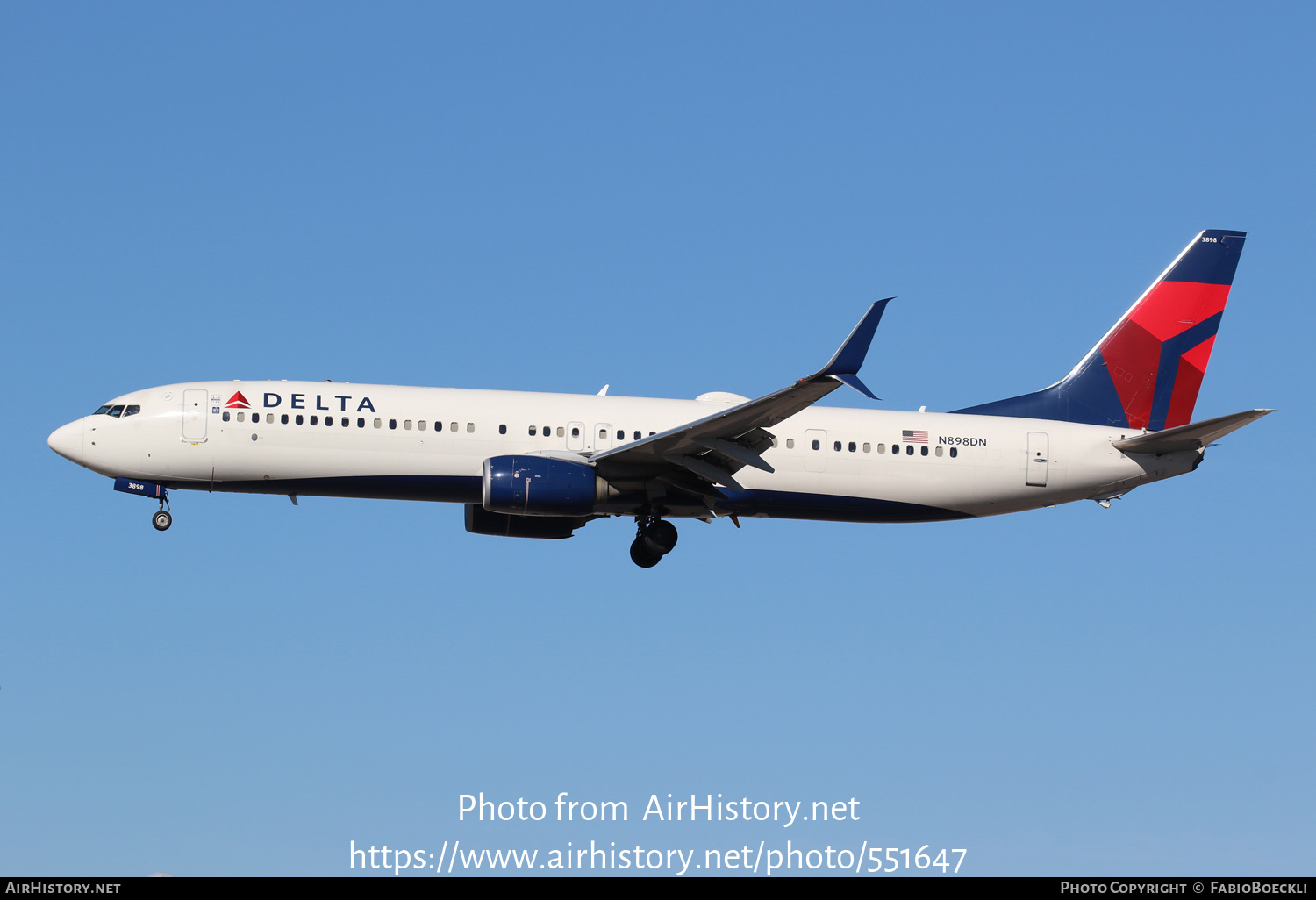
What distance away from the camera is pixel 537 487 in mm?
32594

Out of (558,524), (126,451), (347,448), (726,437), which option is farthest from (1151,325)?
(126,451)

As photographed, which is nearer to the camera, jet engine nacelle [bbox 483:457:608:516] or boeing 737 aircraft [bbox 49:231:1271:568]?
jet engine nacelle [bbox 483:457:608:516]

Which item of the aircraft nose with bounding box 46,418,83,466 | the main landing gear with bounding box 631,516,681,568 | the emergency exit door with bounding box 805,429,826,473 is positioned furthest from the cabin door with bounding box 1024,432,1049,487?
the aircraft nose with bounding box 46,418,83,466

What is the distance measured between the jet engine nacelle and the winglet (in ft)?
22.5

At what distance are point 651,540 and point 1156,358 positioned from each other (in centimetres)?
1564

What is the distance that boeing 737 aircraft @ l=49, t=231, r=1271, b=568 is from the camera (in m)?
33.4

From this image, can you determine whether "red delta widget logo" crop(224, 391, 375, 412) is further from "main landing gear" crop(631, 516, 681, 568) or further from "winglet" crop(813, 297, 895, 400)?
"winglet" crop(813, 297, 895, 400)

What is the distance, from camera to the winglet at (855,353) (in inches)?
1134
